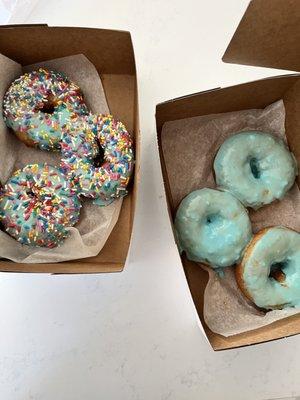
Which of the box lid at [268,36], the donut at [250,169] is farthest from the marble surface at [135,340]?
the box lid at [268,36]

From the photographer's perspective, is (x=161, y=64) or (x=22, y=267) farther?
(x=161, y=64)


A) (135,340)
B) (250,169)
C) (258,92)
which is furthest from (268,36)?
(135,340)

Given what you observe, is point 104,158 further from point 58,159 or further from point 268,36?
point 268,36

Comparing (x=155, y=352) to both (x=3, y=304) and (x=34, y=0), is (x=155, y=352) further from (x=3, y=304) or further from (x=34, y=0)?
(x=34, y=0)

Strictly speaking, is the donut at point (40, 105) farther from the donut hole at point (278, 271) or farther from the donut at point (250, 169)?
the donut hole at point (278, 271)

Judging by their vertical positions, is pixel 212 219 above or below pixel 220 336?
above

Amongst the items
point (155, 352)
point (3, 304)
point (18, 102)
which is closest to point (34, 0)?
point (18, 102)

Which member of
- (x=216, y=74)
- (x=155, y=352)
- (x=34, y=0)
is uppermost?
(x=34, y=0)
